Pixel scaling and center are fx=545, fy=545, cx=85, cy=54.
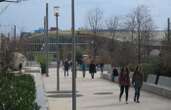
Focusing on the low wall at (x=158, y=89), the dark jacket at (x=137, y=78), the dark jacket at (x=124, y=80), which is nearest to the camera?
the dark jacket at (x=137, y=78)

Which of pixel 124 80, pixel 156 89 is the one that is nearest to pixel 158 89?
pixel 156 89

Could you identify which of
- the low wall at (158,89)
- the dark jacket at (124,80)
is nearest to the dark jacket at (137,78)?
the dark jacket at (124,80)

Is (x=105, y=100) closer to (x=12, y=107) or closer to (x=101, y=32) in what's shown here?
(x=12, y=107)

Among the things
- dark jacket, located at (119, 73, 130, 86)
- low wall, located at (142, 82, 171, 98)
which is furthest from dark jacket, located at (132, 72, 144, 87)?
low wall, located at (142, 82, 171, 98)

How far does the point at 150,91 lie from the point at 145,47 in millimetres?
32286

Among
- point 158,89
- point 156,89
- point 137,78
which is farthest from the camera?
point 156,89

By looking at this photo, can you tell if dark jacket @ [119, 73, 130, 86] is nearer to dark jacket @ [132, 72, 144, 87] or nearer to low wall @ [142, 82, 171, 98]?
dark jacket @ [132, 72, 144, 87]

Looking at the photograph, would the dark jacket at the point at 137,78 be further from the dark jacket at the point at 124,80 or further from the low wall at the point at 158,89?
the low wall at the point at 158,89

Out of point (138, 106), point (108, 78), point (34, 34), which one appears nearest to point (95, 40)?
point (34, 34)

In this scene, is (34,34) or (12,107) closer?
(12,107)

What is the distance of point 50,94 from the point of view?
2928 centimetres

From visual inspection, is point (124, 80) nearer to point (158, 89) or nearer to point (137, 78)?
point (137, 78)

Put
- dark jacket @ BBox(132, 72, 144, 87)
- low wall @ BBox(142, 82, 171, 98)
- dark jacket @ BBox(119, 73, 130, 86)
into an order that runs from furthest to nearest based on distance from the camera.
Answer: low wall @ BBox(142, 82, 171, 98) < dark jacket @ BBox(119, 73, 130, 86) < dark jacket @ BBox(132, 72, 144, 87)

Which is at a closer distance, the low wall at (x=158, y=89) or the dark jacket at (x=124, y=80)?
the dark jacket at (x=124, y=80)
